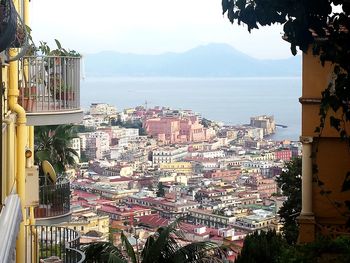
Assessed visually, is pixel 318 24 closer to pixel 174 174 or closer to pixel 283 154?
pixel 174 174

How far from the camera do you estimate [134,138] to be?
130750 millimetres

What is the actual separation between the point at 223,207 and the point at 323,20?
2428 inches

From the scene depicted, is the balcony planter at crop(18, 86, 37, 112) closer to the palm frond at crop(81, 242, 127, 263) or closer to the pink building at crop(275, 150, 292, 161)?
the palm frond at crop(81, 242, 127, 263)

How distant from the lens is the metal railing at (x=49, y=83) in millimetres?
8359

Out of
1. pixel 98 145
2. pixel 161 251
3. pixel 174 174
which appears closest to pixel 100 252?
pixel 161 251

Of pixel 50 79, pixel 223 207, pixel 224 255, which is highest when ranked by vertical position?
pixel 50 79

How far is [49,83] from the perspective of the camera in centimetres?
865

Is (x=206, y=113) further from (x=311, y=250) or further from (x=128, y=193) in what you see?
(x=311, y=250)

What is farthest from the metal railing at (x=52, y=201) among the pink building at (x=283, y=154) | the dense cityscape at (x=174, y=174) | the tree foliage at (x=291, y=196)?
the pink building at (x=283, y=154)

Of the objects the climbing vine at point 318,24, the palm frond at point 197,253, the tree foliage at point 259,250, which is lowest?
the tree foliage at point 259,250

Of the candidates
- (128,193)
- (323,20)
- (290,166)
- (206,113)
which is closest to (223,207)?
(128,193)

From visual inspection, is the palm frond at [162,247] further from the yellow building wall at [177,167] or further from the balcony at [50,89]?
the yellow building wall at [177,167]

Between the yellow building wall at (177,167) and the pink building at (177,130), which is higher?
the pink building at (177,130)

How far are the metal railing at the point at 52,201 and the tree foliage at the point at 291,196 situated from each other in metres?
5.23
